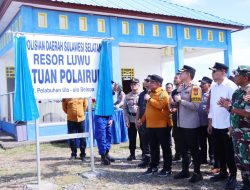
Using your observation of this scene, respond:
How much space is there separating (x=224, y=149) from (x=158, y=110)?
4.15ft

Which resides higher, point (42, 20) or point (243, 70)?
point (42, 20)

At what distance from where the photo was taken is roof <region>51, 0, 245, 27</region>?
12754 mm

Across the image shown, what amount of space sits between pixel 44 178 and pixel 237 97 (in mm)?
3643

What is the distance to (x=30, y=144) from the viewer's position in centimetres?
1023

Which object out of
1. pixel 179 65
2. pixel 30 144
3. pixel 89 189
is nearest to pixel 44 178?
pixel 89 189

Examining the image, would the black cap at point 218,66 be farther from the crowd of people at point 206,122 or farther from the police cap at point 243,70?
the police cap at point 243,70

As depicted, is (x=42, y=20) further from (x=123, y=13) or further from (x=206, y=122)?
(x=206, y=122)

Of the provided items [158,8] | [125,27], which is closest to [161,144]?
[125,27]

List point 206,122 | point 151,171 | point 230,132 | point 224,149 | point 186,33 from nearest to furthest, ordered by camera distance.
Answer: point 230,132, point 224,149, point 151,171, point 206,122, point 186,33

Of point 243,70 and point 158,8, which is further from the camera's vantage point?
point 158,8

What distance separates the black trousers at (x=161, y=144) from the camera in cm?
583

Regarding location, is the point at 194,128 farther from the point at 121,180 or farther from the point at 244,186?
the point at 121,180

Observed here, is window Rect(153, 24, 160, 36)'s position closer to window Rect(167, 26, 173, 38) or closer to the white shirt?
window Rect(167, 26, 173, 38)

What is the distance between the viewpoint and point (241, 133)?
4586mm
